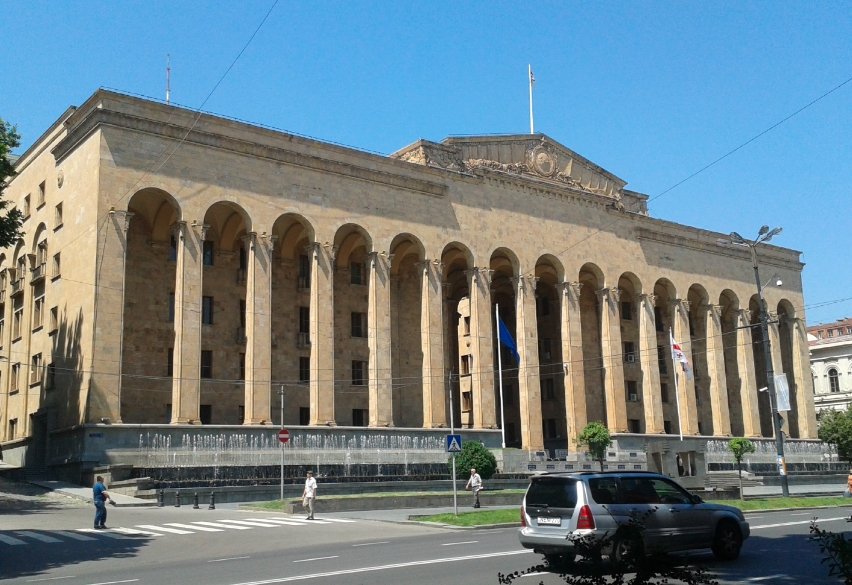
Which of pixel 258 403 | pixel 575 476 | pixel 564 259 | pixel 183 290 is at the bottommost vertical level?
pixel 575 476

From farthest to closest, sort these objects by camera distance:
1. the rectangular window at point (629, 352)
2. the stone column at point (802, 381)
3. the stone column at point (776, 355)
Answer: the stone column at point (802, 381) < the stone column at point (776, 355) < the rectangular window at point (629, 352)

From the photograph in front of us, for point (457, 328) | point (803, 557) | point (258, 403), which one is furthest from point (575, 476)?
point (457, 328)

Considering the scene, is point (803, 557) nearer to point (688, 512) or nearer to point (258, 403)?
point (688, 512)

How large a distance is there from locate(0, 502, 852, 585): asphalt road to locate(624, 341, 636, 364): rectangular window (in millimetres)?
32657

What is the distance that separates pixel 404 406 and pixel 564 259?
43.6ft

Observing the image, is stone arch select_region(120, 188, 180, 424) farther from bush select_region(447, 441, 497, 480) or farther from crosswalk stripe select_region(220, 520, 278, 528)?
crosswalk stripe select_region(220, 520, 278, 528)

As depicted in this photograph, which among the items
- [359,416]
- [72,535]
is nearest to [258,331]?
[359,416]

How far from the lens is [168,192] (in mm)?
38094

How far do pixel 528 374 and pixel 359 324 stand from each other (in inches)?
407

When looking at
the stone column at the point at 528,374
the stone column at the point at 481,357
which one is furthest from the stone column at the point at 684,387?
the stone column at the point at 481,357

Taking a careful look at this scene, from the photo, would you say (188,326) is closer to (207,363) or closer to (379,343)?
(207,363)

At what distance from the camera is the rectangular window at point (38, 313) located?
4156cm

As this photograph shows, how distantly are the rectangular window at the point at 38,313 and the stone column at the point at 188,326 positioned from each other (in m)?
8.41

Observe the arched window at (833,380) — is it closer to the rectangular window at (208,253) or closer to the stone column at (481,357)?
the stone column at (481,357)
